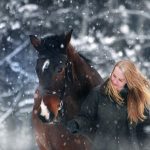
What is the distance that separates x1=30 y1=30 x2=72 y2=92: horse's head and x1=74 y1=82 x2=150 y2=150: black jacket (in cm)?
29

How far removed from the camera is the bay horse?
3240 millimetres

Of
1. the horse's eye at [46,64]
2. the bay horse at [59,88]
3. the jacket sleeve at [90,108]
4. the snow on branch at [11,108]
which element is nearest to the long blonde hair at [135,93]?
the jacket sleeve at [90,108]

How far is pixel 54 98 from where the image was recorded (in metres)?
3.22

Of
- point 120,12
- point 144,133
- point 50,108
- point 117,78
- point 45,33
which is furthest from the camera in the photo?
Result: point 120,12

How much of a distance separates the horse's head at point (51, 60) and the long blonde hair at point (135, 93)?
35 centimetres

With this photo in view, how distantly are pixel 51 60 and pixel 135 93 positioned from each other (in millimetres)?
610

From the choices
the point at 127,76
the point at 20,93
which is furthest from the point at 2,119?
the point at 127,76

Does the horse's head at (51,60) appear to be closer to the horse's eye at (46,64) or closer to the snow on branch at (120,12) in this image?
the horse's eye at (46,64)

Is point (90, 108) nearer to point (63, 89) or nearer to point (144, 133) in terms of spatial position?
point (63, 89)

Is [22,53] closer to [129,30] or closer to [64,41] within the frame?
[129,30]

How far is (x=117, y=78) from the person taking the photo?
3.27 m

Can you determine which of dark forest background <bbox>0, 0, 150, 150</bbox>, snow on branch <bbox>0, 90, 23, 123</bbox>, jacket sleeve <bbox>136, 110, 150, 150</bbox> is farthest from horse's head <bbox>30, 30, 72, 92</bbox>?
snow on branch <bbox>0, 90, 23, 123</bbox>

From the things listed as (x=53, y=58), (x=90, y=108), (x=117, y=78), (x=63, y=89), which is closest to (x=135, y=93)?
(x=117, y=78)

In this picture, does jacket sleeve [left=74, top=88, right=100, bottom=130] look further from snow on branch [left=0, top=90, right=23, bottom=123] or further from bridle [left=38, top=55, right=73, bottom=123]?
snow on branch [left=0, top=90, right=23, bottom=123]
